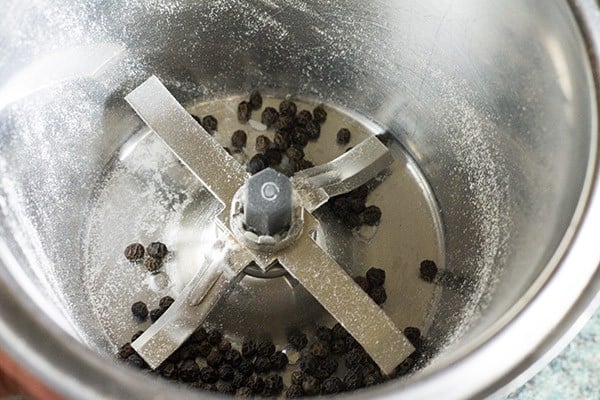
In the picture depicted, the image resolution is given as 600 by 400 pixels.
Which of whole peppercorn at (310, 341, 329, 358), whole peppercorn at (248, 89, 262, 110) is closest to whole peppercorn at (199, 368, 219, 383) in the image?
whole peppercorn at (310, 341, 329, 358)

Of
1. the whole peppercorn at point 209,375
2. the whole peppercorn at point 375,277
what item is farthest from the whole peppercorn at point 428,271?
the whole peppercorn at point 209,375

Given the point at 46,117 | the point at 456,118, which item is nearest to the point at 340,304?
the point at 456,118

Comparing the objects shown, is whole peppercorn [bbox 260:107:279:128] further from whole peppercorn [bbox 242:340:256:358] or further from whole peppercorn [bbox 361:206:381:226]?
whole peppercorn [bbox 242:340:256:358]

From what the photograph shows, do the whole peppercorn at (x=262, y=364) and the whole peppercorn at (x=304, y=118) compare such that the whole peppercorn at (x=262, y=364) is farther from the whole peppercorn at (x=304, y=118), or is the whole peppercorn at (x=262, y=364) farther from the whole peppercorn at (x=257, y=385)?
the whole peppercorn at (x=304, y=118)

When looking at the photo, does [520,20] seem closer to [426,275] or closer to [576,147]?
[576,147]

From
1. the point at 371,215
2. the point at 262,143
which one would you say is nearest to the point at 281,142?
the point at 262,143

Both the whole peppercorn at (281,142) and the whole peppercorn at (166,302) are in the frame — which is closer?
the whole peppercorn at (166,302)
